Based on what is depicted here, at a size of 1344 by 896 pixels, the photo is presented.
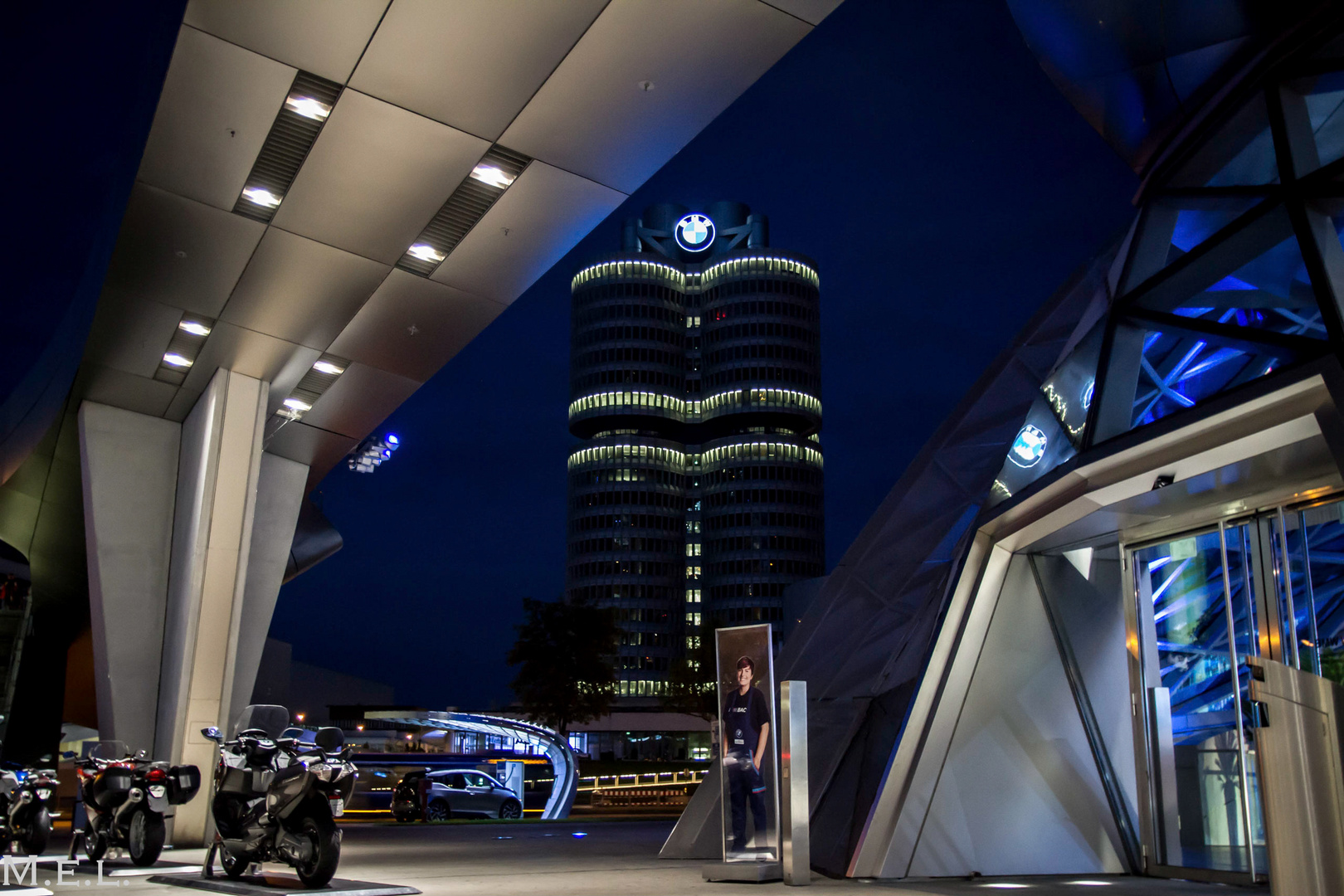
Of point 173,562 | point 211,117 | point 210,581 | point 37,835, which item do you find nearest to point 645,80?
point 211,117

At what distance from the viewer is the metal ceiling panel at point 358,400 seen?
17.9m

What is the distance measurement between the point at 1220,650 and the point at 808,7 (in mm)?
7613

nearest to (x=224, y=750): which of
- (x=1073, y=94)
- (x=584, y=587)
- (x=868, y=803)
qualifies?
(x=868, y=803)

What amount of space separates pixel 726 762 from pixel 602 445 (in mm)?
132050

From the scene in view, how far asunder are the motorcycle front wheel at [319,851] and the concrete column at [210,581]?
7.58 meters

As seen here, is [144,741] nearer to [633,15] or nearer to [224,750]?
[224,750]

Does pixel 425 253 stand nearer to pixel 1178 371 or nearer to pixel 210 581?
pixel 210 581

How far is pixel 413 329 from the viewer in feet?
51.4

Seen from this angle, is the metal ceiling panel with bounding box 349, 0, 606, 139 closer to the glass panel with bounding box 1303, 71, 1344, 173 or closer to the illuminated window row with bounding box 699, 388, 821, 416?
the glass panel with bounding box 1303, 71, 1344, 173

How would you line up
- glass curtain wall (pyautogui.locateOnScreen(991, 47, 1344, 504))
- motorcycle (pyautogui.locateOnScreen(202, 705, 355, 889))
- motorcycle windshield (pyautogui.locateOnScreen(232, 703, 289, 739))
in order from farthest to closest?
motorcycle windshield (pyautogui.locateOnScreen(232, 703, 289, 739)), motorcycle (pyautogui.locateOnScreen(202, 705, 355, 889)), glass curtain wall (pyautogui.locateOnScreen(991, 47, 1344, 504))

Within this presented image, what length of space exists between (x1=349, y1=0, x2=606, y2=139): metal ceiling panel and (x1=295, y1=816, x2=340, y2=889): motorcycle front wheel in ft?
20.7

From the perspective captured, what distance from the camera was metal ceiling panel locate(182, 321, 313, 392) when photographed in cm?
1575

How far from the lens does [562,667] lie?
61.7m

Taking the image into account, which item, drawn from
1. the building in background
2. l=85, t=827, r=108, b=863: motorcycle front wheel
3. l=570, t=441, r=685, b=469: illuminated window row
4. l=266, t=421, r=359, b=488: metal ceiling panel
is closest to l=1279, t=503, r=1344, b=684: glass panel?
l=85, t=827, r=108, b=863: motorcycle front wheel
